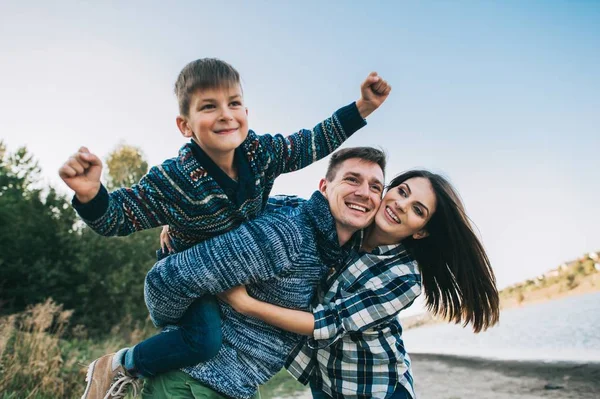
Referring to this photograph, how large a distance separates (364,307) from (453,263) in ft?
2.50

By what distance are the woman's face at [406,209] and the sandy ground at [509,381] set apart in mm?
3799

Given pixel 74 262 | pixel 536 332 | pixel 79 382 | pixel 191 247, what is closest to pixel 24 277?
pixel 74 262

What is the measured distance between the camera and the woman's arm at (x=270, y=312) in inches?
81.9

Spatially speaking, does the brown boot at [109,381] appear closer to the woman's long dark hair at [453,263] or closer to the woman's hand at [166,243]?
the woman's hand at [166,243]

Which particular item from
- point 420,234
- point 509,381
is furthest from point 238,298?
point 509,381

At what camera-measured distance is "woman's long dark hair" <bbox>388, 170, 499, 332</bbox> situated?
2.78 meters

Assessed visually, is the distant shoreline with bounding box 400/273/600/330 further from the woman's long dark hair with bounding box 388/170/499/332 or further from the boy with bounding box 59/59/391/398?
the boy with bounding box 59/59/391/398

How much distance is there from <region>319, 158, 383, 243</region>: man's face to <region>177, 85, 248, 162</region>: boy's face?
0.60 m

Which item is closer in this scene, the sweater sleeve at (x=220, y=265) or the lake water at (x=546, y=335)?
the sweater sleeve at (x=220, y=265)

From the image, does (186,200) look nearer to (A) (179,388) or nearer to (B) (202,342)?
(B) (202,342)

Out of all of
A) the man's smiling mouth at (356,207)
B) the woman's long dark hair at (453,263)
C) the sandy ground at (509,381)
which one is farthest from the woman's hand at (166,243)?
the sandy ground at (509,381)

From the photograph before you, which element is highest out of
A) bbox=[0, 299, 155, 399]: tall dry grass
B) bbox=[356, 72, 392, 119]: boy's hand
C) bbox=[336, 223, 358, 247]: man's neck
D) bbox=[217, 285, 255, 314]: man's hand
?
bbox=[356, 72, 392, 119]: boy's hand

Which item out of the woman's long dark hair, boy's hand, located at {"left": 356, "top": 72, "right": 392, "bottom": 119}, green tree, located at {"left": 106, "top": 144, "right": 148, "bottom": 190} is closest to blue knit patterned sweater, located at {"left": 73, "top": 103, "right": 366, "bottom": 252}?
boy's hand, located at {"left": 356, "top": 72, "right": 392, "bottom": 119}

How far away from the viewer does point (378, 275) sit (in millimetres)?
2525
